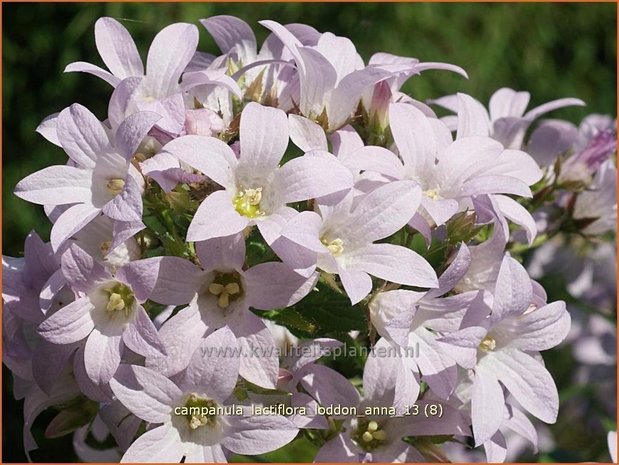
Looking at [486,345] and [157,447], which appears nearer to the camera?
[157,447]

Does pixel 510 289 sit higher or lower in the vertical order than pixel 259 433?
higher

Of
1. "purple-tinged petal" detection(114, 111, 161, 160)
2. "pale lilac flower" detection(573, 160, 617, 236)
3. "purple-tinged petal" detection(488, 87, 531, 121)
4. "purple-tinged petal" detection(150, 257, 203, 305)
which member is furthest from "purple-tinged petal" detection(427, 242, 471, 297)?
"pale lilac flower" detection(573, 160, 617, 236)

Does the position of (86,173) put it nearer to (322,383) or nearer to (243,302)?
(243,302)

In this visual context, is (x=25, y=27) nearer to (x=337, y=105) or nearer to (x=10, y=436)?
(x=10, y=436)

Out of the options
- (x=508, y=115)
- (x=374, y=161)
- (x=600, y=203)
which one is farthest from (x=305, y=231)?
(x=600, y=203)

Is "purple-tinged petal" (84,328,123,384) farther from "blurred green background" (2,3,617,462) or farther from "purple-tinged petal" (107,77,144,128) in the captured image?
"blurred green background" (2,3,617,462)

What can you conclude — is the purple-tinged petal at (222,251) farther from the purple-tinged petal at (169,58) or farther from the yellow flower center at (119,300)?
the purple-tinged petal at (169,58)

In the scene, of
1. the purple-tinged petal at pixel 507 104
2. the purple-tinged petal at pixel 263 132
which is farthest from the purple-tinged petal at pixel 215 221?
the purple-tinged petal at pixel 507 104
